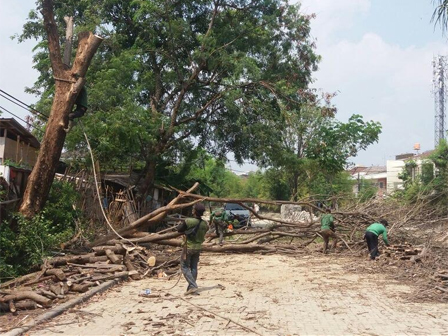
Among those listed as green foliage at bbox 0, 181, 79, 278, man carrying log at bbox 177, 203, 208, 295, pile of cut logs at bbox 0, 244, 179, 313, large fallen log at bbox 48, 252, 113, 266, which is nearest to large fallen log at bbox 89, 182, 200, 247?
pile of cut logs at bbox 0, 244, 179, 313

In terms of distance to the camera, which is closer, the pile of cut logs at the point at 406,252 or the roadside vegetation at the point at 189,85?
the pile of cut logs at the point at 406,252

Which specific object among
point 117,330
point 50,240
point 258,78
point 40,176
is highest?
point 258,78

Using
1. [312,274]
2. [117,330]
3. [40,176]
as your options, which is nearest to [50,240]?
[40,176]

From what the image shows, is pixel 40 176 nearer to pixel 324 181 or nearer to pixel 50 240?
pixel 50 240

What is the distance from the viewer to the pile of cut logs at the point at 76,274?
7566 millimetres

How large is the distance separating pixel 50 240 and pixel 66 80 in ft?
11.8

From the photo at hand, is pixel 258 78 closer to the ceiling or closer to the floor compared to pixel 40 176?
closer to the ceiling

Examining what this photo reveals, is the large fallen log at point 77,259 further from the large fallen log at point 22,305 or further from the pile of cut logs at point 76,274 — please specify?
the large fallen log at point 22,305

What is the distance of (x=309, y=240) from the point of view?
17156 millimetres

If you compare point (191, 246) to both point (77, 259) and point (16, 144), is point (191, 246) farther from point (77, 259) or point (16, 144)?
point (16, 144)

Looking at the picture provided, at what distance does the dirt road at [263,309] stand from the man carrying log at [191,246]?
33 cm

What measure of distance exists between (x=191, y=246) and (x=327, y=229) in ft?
24.9

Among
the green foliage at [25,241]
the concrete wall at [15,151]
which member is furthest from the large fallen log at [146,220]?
the concrete wall at [15,151]

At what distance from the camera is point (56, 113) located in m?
11.2
